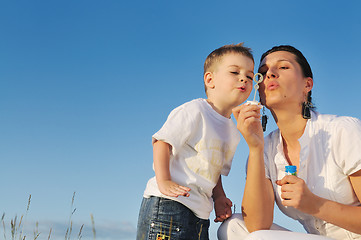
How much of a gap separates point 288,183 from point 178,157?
1.06m

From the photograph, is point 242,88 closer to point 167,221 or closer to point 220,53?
point 220,53

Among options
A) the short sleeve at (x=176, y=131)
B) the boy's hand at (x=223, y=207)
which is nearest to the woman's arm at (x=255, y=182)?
the boy's hand at (x=223, y=207)

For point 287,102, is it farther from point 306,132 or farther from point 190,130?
point 190,130

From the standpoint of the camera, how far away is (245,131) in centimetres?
362

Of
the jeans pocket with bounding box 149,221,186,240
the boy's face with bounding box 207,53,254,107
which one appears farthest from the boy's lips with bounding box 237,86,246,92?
the jeans pocket with bounding box 149,221,186,240

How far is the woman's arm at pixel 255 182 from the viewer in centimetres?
364

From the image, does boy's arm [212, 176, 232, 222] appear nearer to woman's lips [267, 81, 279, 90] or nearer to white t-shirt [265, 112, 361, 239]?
white t-shirt [265, 112, 361, 239]

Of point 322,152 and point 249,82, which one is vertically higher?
point 249,82

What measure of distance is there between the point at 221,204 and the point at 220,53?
1.60 meters

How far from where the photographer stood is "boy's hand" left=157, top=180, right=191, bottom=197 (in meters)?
3.29

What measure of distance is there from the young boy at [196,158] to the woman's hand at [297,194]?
25.1 inches

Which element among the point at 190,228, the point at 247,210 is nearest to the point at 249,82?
the point at 247,210

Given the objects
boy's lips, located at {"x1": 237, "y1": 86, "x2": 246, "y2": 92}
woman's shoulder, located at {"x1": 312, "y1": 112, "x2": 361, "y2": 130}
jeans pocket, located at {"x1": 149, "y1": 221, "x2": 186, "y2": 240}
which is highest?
boy's lips, located at {"x1": 237, "y1": 86, "x2": 246, "y2": 92}

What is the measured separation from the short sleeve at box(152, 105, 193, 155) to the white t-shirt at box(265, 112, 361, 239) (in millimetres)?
1232
